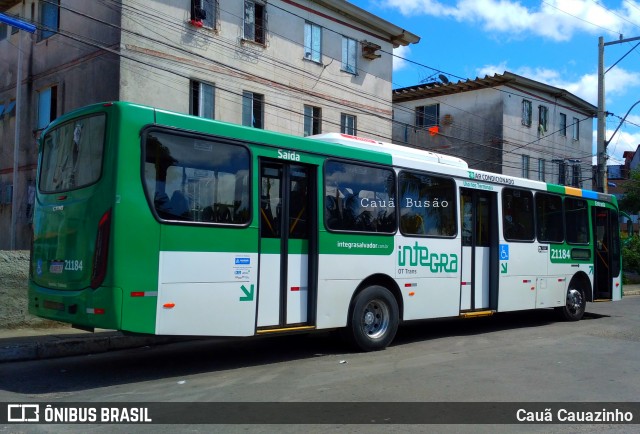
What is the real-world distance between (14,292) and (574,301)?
12.0 metres

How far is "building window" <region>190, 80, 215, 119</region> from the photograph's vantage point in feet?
65.0

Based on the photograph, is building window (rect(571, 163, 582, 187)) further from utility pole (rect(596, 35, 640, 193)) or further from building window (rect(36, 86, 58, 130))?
building window (rect(36, 86, 58, 130))

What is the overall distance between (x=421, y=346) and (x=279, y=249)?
3519 mm

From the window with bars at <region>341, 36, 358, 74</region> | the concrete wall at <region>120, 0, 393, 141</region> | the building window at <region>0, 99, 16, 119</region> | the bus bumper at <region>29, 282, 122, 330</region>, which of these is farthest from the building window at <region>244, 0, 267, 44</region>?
the bus bumper at <region>29, 282, 122, 330</region>

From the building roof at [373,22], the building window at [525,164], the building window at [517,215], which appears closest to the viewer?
the building window at [517,215]

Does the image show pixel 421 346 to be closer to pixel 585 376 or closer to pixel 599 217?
pixel 585 376

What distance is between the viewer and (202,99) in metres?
19.9

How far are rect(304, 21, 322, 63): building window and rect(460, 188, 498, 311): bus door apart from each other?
13464 mm

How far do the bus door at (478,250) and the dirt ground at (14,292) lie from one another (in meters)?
7.92

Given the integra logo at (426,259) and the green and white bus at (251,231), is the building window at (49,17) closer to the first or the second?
the green and white bus at (251,231)

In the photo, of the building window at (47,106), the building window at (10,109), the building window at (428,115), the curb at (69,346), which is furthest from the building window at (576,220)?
the building window at (428,115)

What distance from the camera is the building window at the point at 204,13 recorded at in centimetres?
1966

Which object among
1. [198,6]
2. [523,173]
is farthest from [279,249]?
[523,173]

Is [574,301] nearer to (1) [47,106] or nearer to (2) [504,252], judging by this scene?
(2) [504,252]
